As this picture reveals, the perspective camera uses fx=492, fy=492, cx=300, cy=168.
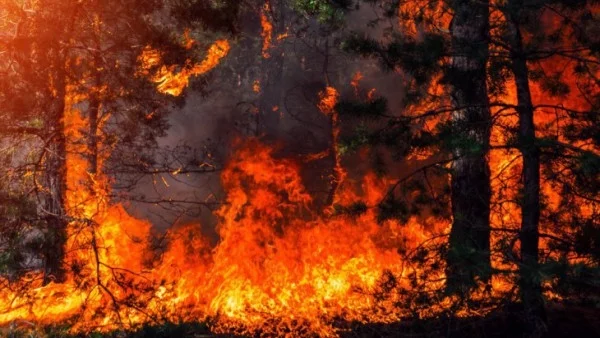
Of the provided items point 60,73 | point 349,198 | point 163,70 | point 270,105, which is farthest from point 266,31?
point 60,73

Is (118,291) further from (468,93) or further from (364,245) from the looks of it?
(468,93)

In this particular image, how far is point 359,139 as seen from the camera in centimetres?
636

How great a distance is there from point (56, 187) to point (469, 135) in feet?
27.9

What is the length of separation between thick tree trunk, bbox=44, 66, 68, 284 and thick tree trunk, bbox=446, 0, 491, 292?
17.8 feet

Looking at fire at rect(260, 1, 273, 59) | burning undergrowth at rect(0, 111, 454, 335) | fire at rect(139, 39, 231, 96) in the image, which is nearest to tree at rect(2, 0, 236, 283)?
fire at rect(139, 39, 231, 96)

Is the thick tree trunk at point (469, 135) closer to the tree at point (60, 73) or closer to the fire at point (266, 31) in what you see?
the tree at point (60, 73)

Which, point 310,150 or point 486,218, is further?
point 310,150

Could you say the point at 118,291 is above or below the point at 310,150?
below

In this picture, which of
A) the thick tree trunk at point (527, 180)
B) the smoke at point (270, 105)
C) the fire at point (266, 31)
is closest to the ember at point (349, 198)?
the thick tree trunk at point (527, 180)

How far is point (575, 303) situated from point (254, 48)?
2528 cm

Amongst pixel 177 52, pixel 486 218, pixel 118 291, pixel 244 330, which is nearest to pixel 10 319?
pixel 118 291

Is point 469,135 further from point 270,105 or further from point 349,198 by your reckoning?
point 270,105

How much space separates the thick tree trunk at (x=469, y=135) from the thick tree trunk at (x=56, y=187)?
17.8 ft

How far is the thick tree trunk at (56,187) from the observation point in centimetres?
743
